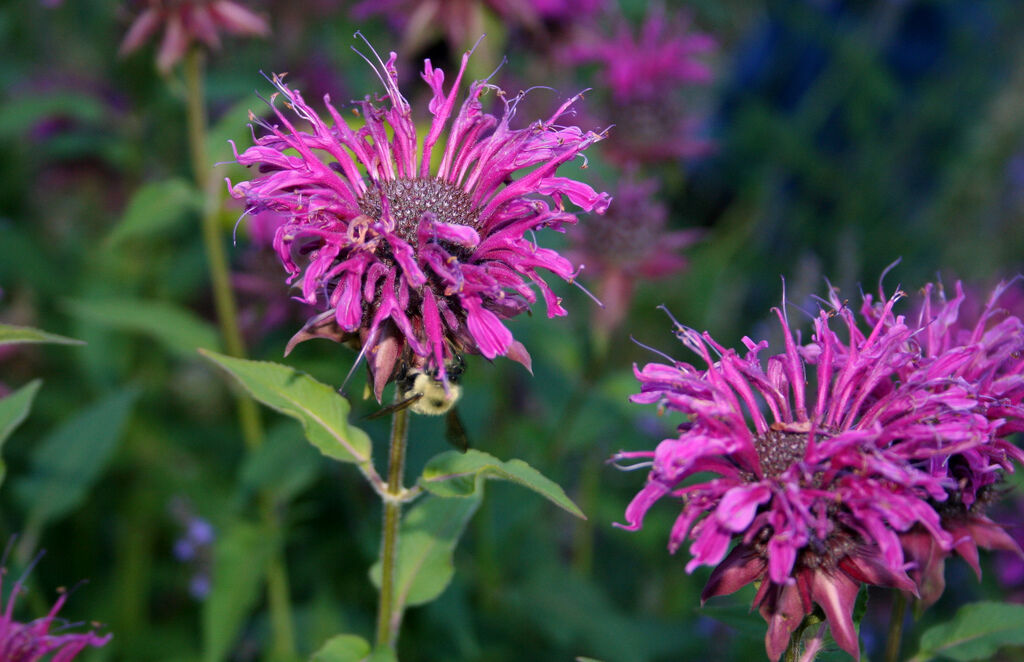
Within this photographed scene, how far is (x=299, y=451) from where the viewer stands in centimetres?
198

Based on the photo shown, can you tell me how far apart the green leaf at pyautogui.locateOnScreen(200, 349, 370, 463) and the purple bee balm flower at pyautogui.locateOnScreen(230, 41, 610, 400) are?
0.08m

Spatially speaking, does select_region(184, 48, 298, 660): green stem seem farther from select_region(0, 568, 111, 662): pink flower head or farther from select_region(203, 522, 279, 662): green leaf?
select_region(0, 568, 111, 662): pink flower head

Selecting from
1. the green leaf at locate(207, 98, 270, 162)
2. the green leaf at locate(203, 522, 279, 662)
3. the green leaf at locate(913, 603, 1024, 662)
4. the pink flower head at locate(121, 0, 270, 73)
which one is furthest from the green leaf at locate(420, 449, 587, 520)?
the pink flower head at locate(121, 0, 270, 73)

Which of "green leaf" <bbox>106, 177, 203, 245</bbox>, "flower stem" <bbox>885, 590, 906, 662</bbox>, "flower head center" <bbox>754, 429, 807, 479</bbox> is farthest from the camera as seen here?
"green leaf" <bbox>106, 177, 203, 245</bbox>

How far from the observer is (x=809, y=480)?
3.49 ft

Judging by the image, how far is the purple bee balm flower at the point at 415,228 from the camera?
1.19 metres

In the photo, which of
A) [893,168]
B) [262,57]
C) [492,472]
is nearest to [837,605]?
[492,472]

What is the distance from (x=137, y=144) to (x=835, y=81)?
3.55 m

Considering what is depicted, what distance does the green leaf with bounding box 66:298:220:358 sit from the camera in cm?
209

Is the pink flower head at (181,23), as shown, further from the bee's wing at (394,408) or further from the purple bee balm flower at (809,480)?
the purple bee balm flower at (809,480)

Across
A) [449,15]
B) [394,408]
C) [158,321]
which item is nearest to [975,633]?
[394,408]

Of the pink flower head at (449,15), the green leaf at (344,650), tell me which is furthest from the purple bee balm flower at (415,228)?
the pink flower head at (449,15)

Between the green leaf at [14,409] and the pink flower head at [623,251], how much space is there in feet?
5.50

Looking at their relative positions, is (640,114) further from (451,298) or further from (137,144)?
(451,298)
